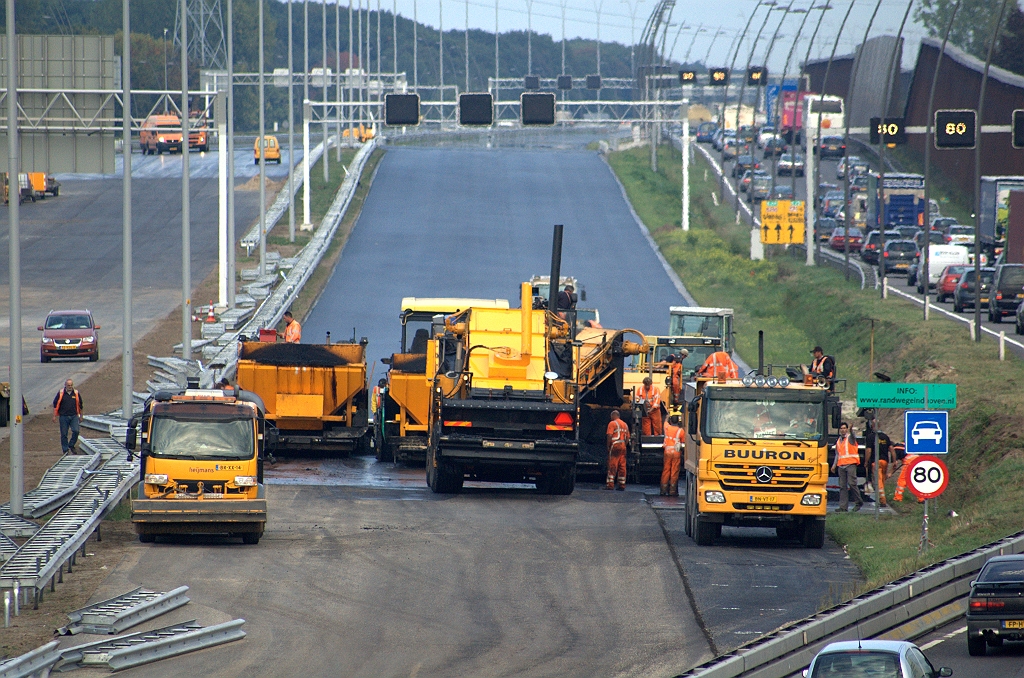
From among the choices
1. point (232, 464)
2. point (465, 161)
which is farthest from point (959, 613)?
point (465, 161)

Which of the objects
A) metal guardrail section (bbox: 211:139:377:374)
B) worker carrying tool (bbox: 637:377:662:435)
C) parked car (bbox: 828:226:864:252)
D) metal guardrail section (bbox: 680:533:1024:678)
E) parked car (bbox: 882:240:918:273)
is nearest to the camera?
metal guardrail section (bbox: 680:533:1024:678)

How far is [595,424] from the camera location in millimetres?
30312

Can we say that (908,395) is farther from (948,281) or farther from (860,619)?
(948,281)

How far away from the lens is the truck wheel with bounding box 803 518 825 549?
23078 mm

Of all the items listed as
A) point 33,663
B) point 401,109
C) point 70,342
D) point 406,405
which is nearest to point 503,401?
point 406,405

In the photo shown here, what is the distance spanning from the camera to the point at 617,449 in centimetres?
2936

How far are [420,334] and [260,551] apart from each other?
1114 centimetres

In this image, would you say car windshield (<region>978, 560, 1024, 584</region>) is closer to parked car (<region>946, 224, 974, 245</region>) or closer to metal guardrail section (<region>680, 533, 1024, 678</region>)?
metal guardrail section (<region>680, 533, 1024, 678</region>)

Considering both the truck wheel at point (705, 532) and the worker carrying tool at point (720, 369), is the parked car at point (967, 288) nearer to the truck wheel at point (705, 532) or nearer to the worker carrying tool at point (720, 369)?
the worker carrying tool at point (720, 369)

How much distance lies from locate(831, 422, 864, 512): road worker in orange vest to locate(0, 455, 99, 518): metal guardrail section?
1283cm

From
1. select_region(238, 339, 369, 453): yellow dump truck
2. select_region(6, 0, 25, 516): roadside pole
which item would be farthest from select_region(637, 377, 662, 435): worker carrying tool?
select_region(6, 0, 25, 516): roadside pole

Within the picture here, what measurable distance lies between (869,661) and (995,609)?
4.03 m

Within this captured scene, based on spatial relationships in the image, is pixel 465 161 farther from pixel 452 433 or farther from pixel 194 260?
pixel 452 433

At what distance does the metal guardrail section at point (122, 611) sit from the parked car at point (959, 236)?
176ft
